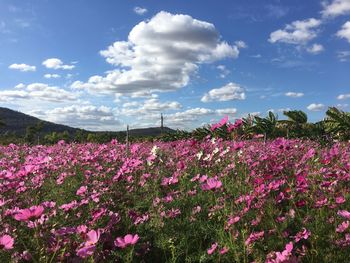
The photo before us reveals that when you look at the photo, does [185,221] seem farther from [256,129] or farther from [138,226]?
[256,129]

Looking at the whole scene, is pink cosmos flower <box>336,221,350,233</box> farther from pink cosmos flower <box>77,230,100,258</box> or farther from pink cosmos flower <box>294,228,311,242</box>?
pink cosmos flower <box>77,230,100,258</box>

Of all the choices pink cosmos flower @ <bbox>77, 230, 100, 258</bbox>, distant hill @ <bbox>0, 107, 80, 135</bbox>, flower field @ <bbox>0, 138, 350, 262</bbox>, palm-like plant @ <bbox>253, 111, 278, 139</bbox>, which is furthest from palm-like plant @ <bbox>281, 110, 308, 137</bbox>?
distant hill @ <bbox>0, 107, 80, 135</bbox>

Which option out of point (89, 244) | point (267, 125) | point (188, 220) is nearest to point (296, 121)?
point (267, 125)

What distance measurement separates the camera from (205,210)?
3.93m

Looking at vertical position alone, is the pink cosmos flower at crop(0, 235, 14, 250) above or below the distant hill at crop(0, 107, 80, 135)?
below

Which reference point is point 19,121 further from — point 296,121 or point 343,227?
point 343,227

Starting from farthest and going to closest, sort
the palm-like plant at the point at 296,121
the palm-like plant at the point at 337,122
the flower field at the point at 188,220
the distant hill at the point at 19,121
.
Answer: the distant hill at the point at 19,121 → the palm-like plant at the point at 296,121 → the palm-like plant at the point at 337,122 → the flower field at the point at 188,220

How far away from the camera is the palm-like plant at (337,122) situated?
19.2 m

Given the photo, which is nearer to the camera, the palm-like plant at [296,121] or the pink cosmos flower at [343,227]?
the pink cosmos flower at [343,227]

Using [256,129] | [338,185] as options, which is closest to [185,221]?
[338,185]

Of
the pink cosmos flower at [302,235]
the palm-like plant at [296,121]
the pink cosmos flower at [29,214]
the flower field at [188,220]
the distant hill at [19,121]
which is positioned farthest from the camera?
the distant hill at [19,121]

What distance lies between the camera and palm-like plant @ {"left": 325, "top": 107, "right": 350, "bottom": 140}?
19188 mm

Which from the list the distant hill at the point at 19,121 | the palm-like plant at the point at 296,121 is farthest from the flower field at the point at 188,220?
the distant hill at the point at 19,121

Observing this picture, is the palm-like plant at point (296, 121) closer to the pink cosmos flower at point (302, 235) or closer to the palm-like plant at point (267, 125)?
the palm-like plant at point (267, 125)
